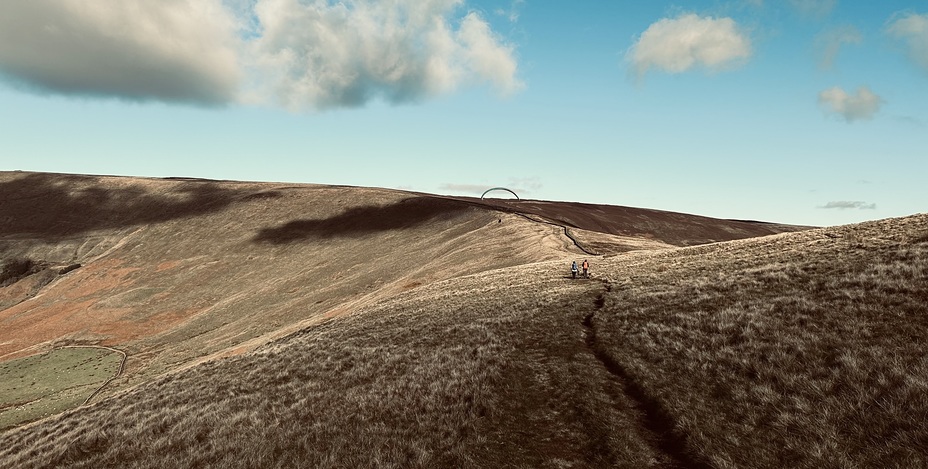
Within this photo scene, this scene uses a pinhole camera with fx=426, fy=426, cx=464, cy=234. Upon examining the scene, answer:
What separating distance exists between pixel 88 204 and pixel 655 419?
5504 inches

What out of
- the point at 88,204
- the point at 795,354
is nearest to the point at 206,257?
the point at 88,204

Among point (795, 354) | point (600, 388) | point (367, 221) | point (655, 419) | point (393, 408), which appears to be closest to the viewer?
point (655, 419)

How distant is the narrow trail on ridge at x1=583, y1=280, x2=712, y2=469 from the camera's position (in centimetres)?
934

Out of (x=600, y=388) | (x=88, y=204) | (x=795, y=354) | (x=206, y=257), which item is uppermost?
(x=795, y=354)

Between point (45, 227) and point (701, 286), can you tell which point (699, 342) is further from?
point (45, 227)

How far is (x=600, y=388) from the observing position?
1297 cm

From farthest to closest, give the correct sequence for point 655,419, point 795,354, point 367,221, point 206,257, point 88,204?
1. point 88,204
2. point 367,221
3. point 206,257
4. point 795,354
5. point 655,419

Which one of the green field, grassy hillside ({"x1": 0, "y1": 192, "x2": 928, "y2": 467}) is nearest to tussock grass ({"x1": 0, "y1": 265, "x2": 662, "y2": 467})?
grassy hillside ({"x1": 0, "y1": 192, "x2": 928, "y2": 467})

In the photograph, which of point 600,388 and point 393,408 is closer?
point 600,388

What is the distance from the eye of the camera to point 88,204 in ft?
354

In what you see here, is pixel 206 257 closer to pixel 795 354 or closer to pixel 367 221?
pixel 367 221

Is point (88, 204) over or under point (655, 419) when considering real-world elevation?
under

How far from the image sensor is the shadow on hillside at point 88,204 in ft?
320

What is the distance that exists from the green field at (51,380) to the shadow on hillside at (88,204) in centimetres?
6027
